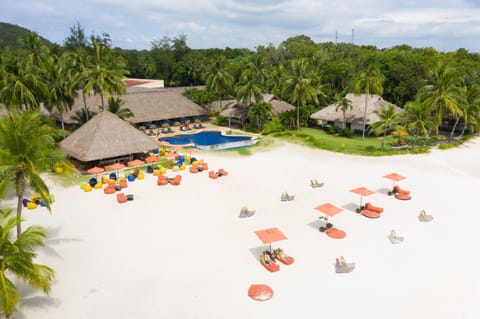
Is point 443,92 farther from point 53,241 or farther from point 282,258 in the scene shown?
point 53,241

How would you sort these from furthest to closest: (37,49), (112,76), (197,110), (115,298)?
(197,110), (37,49), (112,76), (115,298)

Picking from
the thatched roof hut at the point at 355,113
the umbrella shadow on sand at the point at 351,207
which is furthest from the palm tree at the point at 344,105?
the umbrella shadow on sand at the point at 351,207

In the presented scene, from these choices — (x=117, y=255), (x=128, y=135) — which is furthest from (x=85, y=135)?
(x=117, y=255)

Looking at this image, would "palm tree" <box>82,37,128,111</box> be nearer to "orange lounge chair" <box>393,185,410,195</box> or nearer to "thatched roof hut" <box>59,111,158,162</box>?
"thatched roof hut" <box>59,111,158,162</box>

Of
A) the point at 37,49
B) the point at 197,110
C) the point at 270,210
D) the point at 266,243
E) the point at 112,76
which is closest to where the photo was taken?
the point at 266,243

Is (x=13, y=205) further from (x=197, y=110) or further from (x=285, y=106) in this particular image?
(x=285, y=106)

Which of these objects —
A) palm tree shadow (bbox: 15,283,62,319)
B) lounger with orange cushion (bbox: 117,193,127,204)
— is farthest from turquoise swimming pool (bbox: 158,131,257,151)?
palm tree shadow (bbox: 15,283,62,319)
